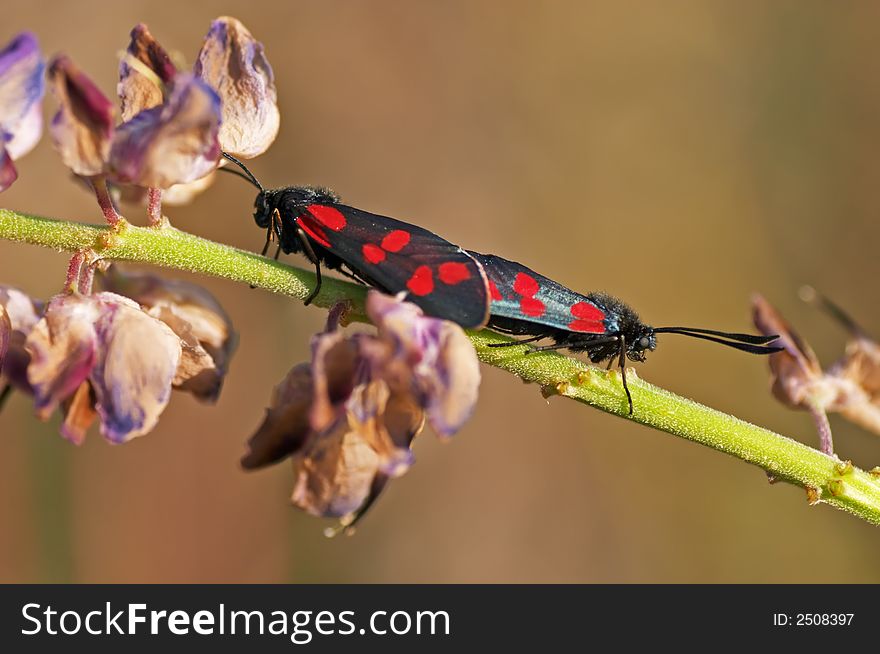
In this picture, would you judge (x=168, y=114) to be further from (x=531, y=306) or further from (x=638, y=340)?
(x=638, y=340)

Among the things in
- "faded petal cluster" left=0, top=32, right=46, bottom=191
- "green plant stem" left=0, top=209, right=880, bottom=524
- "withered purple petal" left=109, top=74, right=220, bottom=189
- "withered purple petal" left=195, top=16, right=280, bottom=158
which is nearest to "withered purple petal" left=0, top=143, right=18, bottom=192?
"faded petal cluster" left=0, top=32, right=46, bottom=191

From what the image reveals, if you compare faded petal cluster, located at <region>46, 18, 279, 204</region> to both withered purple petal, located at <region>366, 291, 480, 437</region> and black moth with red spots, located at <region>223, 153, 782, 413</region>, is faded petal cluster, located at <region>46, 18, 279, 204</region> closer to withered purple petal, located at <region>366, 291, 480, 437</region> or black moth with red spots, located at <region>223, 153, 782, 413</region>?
black moth with red spots, located at <region>223, 153, 782, 413</region>

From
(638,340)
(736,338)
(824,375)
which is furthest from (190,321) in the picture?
(824,375)

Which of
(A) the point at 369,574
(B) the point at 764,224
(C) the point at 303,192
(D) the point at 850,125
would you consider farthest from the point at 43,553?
(D) the point at 850,125

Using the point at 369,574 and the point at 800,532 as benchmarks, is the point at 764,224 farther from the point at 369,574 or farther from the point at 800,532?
the point at 369,574

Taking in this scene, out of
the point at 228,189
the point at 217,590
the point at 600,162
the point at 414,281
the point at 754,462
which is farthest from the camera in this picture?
the point at 600,162

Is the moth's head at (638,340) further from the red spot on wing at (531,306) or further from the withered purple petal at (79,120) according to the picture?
the withered purple petal at (79,120)
